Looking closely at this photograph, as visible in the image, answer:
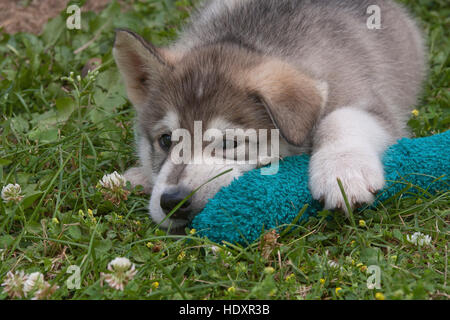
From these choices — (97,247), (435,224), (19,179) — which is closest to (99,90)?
(19,179)

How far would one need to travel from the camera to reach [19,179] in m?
3.16

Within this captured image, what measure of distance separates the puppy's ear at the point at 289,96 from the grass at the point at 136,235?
49 cm

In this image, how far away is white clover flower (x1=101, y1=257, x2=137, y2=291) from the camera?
222cm

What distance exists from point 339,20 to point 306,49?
0.61 meters

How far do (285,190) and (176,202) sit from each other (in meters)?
0.55

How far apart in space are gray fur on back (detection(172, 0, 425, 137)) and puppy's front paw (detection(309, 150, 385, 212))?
534mm

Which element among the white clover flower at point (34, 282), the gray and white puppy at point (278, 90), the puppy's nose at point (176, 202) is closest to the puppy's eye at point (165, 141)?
the gray and white puppy at point (278, 90)

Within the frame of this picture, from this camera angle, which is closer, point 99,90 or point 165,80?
point 165,80

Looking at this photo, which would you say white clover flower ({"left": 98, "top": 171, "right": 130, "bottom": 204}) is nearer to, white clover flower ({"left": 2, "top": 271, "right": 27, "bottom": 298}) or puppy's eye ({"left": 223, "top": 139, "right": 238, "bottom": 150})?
puppy's eye ({"left": 223, "top": 139, "right": 238, "bottom": 150})

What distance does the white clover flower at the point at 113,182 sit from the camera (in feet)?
9.95

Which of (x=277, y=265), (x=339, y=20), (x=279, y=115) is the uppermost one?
(x=339, y=20)

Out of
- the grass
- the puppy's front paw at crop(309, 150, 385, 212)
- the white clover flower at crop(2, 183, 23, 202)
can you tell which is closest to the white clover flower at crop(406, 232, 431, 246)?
the grass
